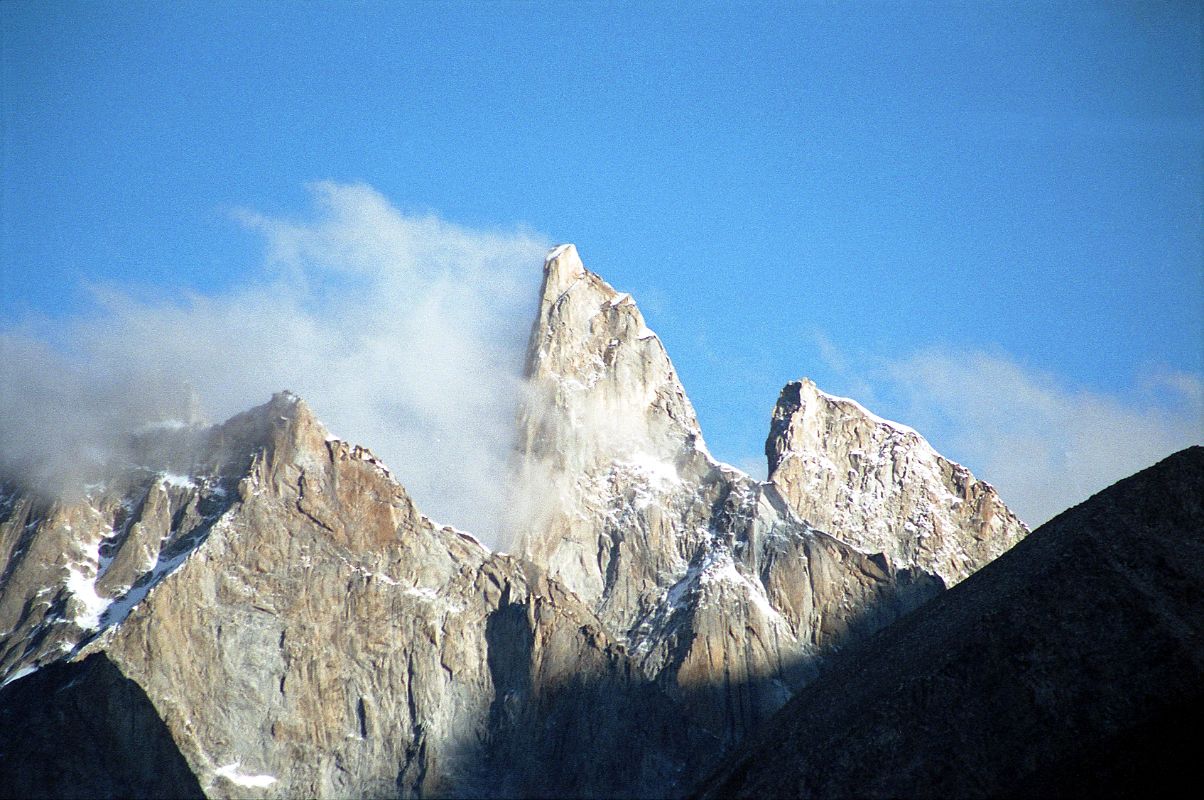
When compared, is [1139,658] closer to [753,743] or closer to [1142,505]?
[1142,505]

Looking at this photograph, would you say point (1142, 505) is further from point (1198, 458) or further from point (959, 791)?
point (959, 791)

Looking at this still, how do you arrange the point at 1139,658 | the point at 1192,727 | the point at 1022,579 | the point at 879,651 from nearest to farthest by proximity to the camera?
the point at 1192,727 → the point at 1139,658 → the point at 1022,579 → the point at 879,651

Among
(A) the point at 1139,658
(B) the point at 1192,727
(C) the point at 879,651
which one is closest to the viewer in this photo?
(B) the point at 1192,727

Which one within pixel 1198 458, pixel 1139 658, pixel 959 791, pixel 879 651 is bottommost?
pixel 959 791

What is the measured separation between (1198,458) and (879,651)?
127 feet

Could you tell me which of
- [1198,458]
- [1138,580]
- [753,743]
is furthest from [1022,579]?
[753,743]

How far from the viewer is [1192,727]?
15462 cm

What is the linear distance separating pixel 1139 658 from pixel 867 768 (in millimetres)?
26679

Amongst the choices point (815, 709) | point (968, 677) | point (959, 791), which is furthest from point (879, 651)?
point (959, 791)

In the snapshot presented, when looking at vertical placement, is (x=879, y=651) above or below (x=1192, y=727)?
above

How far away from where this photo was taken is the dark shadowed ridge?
158m

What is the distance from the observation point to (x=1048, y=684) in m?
165

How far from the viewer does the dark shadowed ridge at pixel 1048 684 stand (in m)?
158

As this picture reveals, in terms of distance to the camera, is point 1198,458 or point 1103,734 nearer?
point 1103,734
